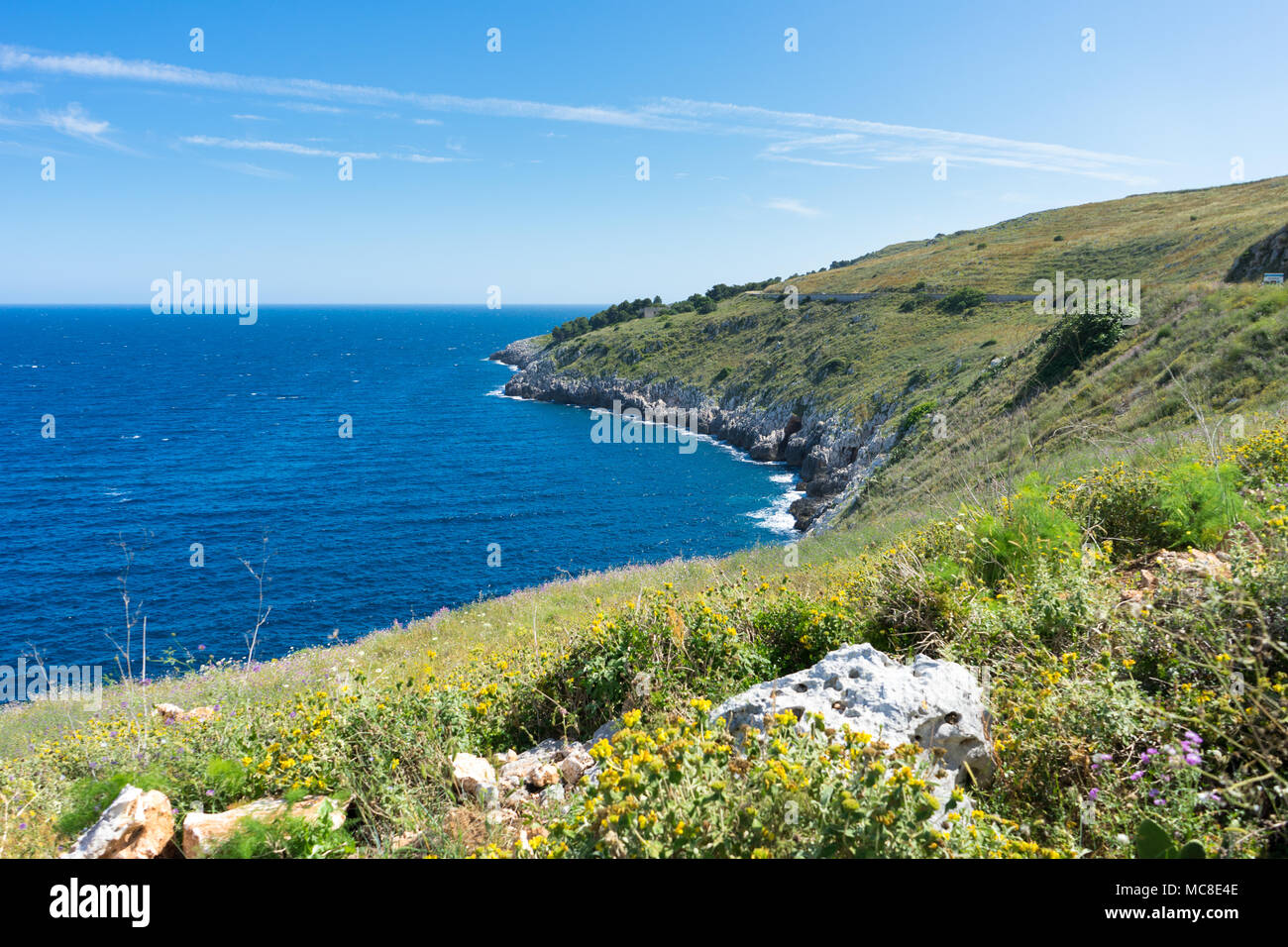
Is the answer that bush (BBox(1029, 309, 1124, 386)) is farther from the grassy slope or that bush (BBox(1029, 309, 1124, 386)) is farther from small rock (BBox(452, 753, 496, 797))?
small rock (BBox(452, 753, 496, 797))

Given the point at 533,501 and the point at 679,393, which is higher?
the point at 679,393

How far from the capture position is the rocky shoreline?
4700cm

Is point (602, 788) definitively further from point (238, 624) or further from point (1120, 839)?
point (238, 624)

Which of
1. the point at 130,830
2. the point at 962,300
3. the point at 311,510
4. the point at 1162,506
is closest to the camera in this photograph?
the point at 130,830

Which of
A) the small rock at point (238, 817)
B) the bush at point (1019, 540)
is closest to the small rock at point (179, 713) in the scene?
the small rock at point (238, 817)

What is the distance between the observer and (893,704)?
437 cm

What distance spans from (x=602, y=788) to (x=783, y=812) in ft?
2.79

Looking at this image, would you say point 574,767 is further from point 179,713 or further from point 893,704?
point 179,713

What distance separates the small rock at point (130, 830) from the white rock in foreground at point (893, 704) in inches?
141

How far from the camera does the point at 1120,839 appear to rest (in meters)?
3.06

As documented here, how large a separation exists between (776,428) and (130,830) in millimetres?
64299

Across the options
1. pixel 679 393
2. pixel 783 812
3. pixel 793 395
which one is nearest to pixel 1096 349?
pixel 783 812
